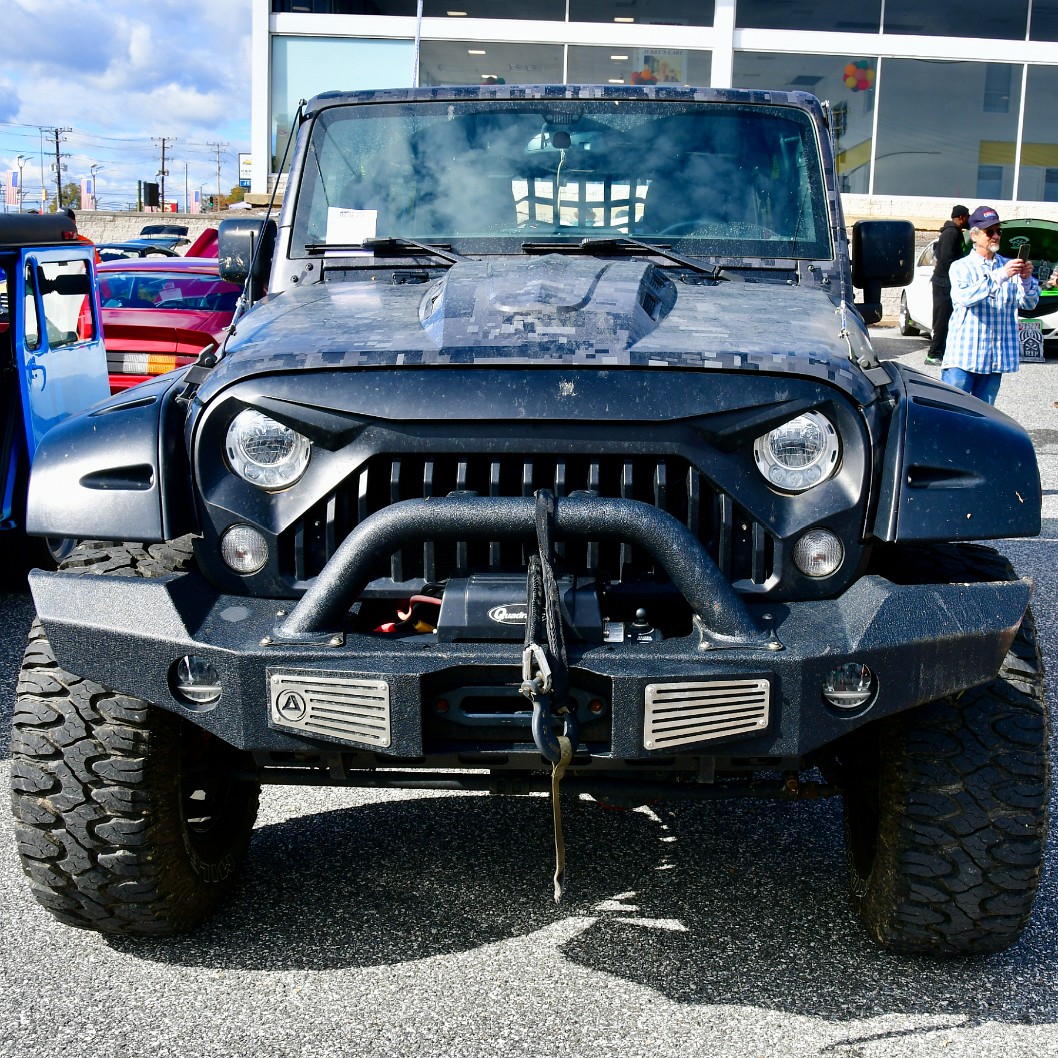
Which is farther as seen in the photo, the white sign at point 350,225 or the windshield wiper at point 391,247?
the white sign at point 350,225

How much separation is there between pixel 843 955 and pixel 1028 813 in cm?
60

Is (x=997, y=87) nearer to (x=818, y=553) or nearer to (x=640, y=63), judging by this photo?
(x=640, y=63)

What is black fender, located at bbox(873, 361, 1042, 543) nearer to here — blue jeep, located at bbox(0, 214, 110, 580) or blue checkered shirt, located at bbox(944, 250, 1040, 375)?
blue jeep, located at bbox(0, 214, 110, 580)

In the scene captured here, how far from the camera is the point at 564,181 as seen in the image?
4.21 m

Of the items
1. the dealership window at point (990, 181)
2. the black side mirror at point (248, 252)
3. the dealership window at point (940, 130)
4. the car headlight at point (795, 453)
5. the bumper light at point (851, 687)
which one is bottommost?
the bumper light at point (851, 687)

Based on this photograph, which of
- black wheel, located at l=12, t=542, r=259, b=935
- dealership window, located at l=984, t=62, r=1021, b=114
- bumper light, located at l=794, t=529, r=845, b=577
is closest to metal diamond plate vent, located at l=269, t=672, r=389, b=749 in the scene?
Answer: black wheel, located at l=12, t=542, r=259, b=935

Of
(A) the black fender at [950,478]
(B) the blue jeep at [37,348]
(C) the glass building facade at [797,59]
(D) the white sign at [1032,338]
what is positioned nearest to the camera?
(A) the black fender at [950,478]

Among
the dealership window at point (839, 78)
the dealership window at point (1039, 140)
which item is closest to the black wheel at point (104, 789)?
the dealership window at point (839, 78)

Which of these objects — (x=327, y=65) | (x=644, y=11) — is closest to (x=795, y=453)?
(x=327, y=65)

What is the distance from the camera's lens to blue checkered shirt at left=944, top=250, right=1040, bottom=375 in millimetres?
9344

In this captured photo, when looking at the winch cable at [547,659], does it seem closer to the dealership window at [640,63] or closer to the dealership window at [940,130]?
the dealership window at [640,63]

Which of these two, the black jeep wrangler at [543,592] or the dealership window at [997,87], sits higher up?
the dealership window at [997,87]

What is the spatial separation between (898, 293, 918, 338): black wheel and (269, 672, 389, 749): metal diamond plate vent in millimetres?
18687

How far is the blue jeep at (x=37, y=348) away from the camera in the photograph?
277 inches
